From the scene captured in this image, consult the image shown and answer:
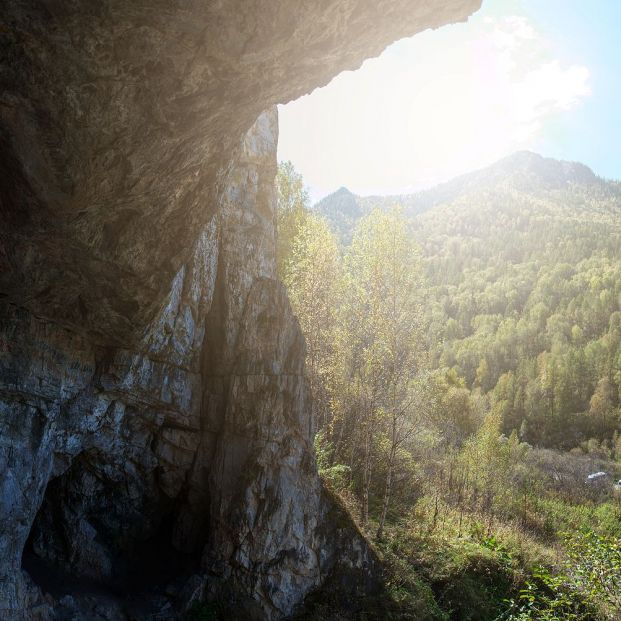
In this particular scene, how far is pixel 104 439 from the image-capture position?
11102 millimetres

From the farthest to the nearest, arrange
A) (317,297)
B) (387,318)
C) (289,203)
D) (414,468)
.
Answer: (289,203), (414,468), (317,297), (387,318)

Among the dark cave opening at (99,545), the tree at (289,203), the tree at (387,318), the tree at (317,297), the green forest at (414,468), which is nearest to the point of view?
the dark cave opening at (99,545)

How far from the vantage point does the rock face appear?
231 inches

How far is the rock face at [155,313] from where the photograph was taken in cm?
587

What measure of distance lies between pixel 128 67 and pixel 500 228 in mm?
209491

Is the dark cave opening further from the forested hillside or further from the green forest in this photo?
the forested hillside

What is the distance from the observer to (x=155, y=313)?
399 inches

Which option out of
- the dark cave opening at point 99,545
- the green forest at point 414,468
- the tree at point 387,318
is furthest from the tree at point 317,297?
the dark cave opening at point 99,545

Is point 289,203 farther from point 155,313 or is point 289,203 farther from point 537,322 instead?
point 537,322

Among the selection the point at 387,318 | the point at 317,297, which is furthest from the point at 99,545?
the point at 317,297

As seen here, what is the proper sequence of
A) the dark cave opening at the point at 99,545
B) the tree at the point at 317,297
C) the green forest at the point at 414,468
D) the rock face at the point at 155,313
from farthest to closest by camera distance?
1. the tree at the point at 317,297
2. the green forest at the point at 414,468
3. the dark cave opening at the point at 99,545
4. the rock face at the point at 155,313

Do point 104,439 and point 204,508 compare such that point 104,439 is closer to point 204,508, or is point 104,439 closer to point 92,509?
point 92,509

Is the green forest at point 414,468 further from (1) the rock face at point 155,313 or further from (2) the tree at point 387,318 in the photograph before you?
(1) the rock face at point 155,313

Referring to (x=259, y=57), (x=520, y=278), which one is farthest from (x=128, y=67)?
(x=520, y=278)
